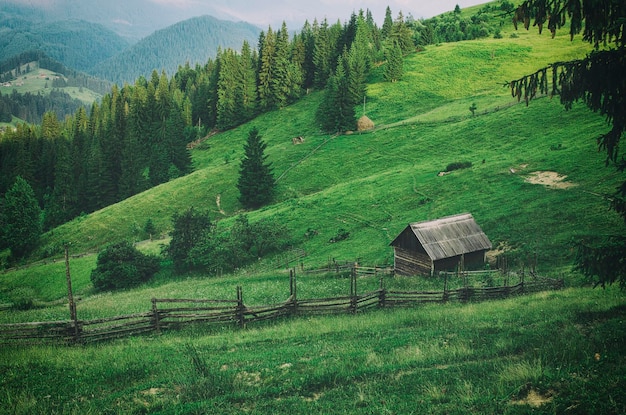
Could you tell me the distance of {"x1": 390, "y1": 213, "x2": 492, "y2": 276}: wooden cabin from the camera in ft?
110

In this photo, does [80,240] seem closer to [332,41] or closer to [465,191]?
[465,191]

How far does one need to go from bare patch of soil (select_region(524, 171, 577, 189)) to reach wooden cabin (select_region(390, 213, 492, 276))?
1260 cm

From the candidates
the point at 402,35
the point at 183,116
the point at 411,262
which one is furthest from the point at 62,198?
A: the point at 402,35

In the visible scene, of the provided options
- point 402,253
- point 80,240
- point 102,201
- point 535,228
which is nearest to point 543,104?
point 535,228

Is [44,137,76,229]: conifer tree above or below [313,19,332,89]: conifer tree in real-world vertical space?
below

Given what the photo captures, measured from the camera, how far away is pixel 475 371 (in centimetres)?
1133

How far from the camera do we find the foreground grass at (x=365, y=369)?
31.6 ft

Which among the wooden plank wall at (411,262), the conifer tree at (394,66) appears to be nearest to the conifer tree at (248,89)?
the conifer tree at (394,66)

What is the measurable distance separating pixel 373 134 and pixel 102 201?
60.1 meters

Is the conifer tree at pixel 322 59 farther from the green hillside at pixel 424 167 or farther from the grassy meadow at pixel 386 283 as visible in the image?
the grassy meadow at pixel 386 283

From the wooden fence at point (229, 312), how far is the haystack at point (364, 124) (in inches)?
2174

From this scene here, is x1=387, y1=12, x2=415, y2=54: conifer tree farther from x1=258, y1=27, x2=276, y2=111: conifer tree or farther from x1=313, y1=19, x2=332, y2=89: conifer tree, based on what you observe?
x1=258, y1=27, x2=276, y2=111: conifer tree

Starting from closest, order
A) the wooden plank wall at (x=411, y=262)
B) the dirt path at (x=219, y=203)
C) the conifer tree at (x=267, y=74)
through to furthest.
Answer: the wooden plank wall at (x=411, y=262)
the dirt path at (x=219, y=203)
the conifer tree at (x=267, y=74)

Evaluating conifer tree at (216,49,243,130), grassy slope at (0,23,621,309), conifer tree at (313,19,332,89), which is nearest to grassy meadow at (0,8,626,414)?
grassy slope at (0,23,621,309)
